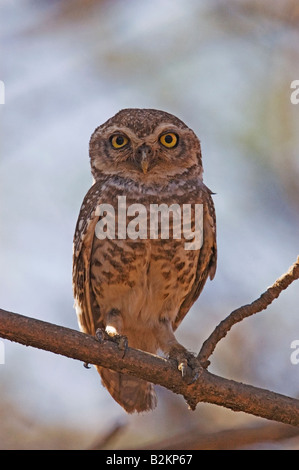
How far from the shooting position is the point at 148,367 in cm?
367

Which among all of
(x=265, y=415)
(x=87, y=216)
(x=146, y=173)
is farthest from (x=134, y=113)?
(x=265, y=415)

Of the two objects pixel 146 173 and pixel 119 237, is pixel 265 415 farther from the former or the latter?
pixel 146 173

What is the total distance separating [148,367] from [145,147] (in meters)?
1.78

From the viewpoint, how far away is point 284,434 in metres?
3.47

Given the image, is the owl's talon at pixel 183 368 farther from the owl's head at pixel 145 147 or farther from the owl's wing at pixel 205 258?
the owl's head at pixel 145 147

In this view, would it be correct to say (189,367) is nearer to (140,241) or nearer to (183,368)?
(183,368)

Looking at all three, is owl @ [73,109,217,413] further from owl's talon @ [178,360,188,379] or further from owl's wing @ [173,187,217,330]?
owl's talon @ [178,360,188,379]

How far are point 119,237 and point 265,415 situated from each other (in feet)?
5.24

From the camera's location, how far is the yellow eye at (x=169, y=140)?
505cm

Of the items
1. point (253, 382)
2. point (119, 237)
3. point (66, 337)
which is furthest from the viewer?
point (253, 382)

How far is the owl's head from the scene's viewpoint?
16.3 ft

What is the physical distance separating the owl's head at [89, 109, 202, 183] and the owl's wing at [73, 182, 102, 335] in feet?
0.80

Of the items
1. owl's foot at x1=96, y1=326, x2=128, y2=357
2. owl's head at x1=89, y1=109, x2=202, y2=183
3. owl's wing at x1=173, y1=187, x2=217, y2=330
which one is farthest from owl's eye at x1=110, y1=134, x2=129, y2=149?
owl's foot at x1=96, y1=326, x2=128, y2=357
